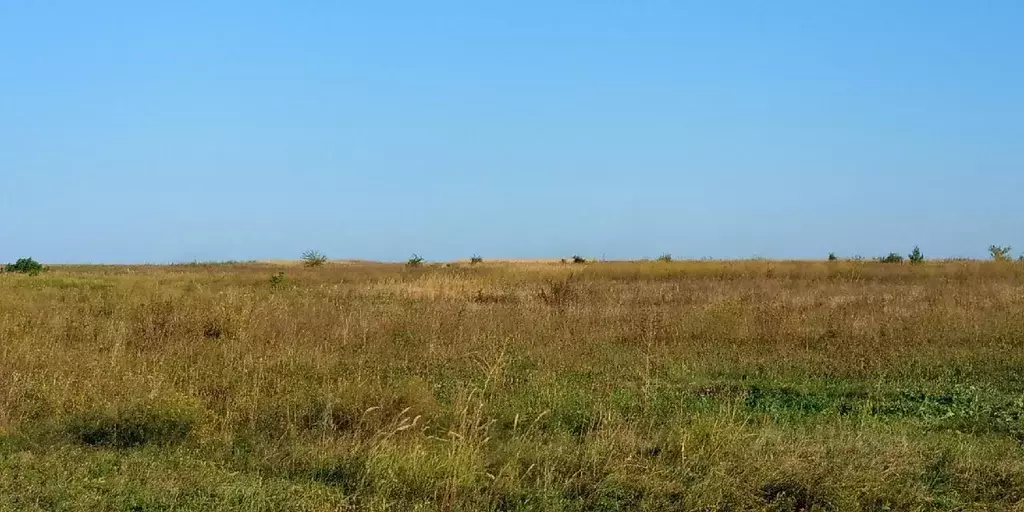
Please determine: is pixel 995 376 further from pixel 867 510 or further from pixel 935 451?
pixel 867 510

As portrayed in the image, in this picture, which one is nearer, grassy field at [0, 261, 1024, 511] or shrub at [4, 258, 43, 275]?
grassy field at [0, 261, 1024, 511]

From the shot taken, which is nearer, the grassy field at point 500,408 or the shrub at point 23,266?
the grassy field at point 500,408

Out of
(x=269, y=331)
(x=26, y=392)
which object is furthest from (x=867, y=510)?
(x=269, y=331)

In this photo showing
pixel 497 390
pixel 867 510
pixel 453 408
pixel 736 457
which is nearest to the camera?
pixel 867 510

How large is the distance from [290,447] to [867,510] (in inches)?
158

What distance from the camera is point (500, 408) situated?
26.3 feet

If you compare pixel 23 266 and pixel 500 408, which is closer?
pixel 500 408

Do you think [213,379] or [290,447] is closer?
[290,447]

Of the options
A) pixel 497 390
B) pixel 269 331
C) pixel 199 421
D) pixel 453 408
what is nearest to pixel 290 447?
pixel 199 421

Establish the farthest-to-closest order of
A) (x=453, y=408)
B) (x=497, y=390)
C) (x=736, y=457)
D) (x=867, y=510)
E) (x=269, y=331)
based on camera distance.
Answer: (x=269, y=331) → (x=497, y=390) → (x=453, y=408) → (x=736, y=457) → (x=867, y=510)

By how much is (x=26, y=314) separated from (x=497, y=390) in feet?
28.9

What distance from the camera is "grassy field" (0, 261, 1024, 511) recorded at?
551 centimetres

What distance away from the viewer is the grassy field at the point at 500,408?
551cm

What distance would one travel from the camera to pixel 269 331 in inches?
518
